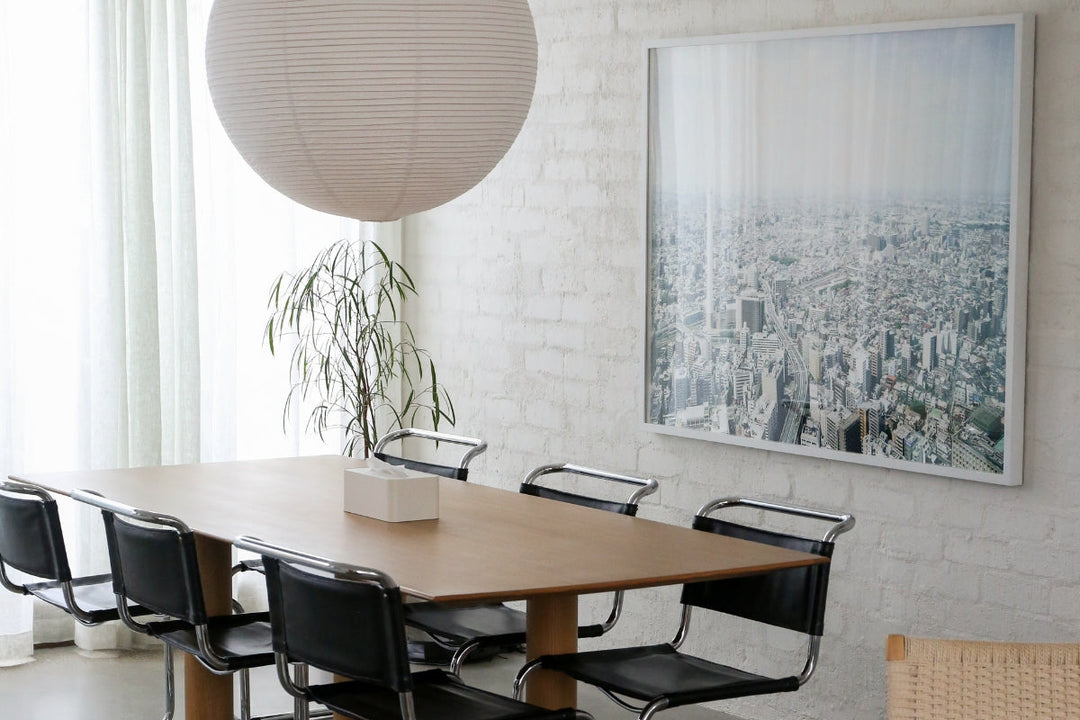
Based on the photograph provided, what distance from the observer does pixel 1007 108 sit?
3734mm

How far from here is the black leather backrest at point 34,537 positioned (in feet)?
11.9

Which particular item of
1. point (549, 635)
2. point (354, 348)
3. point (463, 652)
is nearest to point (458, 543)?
point (549, 635)

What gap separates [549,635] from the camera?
10.8ft

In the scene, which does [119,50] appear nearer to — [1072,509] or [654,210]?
[654,210]

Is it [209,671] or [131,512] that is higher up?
[131,512]

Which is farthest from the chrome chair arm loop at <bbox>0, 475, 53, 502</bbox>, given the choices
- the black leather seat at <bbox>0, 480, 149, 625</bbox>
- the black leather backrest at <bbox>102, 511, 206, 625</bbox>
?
the black leather backrest at <bbox>102, 511, 206, 625</bbox>

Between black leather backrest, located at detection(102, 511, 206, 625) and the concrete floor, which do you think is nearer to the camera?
black leather backrest, located at detection(102, 511, 206, 625)

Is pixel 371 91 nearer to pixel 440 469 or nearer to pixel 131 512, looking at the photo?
pixel 131 512

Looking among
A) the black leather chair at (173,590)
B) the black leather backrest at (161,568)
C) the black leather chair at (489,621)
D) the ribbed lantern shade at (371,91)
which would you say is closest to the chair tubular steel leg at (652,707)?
the black leather chair at (489,621)

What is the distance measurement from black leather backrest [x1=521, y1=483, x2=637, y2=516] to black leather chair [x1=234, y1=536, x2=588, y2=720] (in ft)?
2.58

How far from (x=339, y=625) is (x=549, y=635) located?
2.03ft

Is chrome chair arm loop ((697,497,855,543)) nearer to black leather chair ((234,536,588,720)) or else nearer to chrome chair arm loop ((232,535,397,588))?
black leather chair ((234,536,588,720))

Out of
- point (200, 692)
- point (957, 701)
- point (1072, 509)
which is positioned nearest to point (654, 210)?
point (1072, 509)

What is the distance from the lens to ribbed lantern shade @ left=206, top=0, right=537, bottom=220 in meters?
2.79
